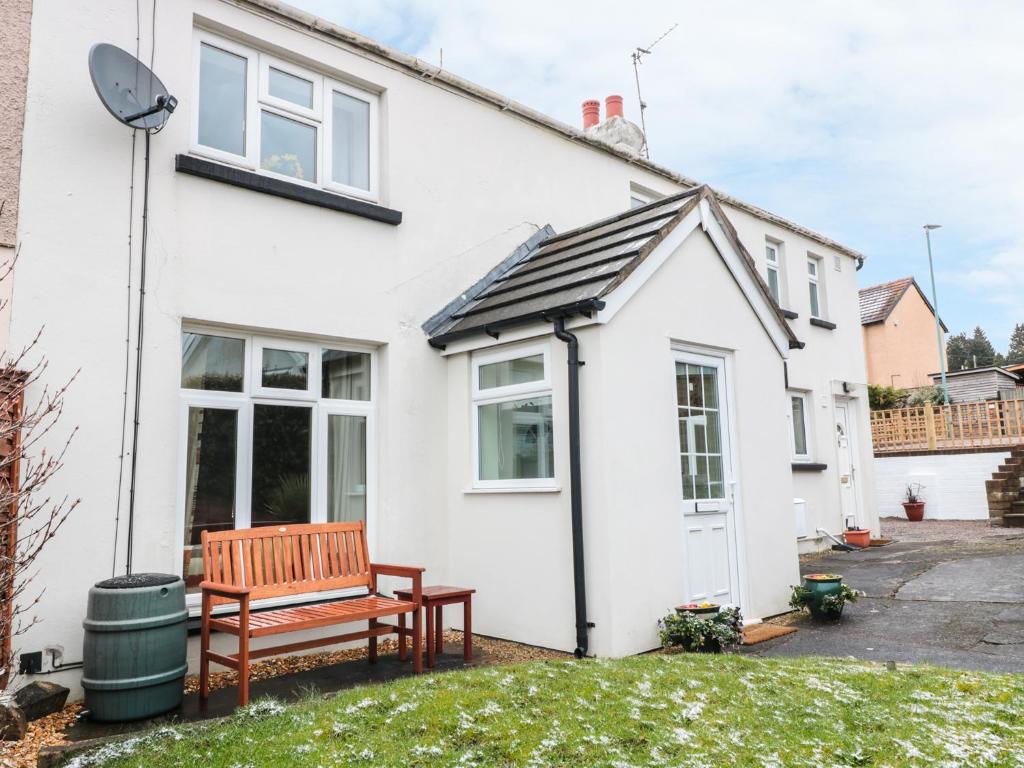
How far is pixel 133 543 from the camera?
564 cm

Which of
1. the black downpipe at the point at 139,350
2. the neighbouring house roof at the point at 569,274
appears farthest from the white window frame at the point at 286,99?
the neighbouring house roof at the point at 569,274

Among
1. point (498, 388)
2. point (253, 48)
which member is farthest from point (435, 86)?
point (498, 388)

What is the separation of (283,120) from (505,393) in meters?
3.39

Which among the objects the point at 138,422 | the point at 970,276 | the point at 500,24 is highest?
the point at 970,276

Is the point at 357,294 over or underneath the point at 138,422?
over

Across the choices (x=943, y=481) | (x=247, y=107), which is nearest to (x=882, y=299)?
(x=943, y=481)

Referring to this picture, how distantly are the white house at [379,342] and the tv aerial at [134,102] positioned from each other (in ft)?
0.24

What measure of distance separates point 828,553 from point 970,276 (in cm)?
8543

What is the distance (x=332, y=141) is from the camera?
7426mm

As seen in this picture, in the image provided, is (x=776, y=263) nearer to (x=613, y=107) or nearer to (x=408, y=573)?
(x=613, y=107)

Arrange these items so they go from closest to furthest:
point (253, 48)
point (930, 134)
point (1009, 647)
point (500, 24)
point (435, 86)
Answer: point (1009, 647)
point (253, 48)
point (435, 86)
point (500, 24)
point (930, 134)

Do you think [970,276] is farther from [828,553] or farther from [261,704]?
[261,704]

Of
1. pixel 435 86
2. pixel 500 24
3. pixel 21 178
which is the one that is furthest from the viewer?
pixel 500 24

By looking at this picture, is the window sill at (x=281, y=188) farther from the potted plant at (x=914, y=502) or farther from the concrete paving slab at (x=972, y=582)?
the potted plant at (x=914, y=502)
